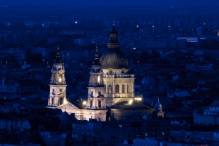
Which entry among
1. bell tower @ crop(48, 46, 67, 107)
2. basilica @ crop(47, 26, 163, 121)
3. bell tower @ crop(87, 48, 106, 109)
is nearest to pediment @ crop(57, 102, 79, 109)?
basilica @ crop(47, 26, 163, 121)

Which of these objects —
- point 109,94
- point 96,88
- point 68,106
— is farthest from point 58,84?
point 96,88

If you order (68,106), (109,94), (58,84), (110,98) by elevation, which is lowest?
(68,106)

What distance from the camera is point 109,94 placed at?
199 ft

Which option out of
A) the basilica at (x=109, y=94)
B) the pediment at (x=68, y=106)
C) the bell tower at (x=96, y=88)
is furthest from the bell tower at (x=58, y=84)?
the bell tower at (x=96, y=88)

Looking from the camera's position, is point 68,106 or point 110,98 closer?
point 68,106

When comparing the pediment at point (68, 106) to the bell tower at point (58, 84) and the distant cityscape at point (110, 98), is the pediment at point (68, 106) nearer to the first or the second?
the distant cityscape at point (110, 98)

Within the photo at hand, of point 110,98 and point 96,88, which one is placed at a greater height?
point 96,88

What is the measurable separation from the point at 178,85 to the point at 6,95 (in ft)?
40.8

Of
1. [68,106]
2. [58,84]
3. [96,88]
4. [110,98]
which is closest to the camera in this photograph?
[96,88]

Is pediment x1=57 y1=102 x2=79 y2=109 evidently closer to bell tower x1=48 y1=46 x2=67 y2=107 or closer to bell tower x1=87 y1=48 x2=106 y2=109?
bell tower x1=48 y1=46 x2=67 y2=107

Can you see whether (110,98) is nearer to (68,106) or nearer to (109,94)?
(109,94)

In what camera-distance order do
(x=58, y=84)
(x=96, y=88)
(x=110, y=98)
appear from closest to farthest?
1. (x=96, y=88)
2. (x=110, y=98)
3. (x=58, y=84)

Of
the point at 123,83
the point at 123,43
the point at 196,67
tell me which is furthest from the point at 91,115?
the point at 123,43

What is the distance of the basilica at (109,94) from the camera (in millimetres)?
58688
